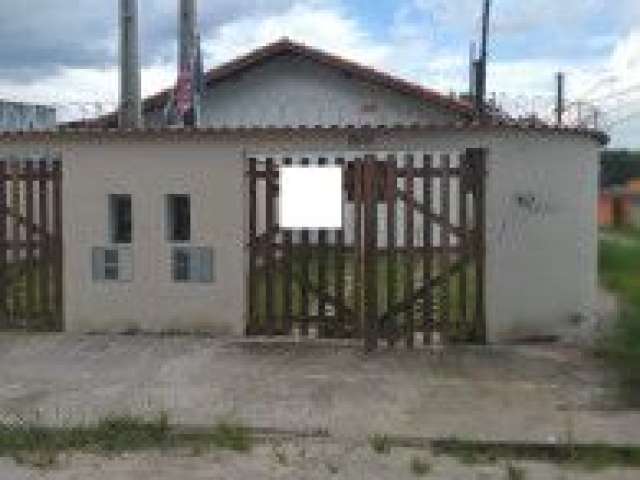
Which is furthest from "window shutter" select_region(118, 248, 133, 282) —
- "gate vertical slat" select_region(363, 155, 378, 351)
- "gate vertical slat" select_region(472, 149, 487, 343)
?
"gate vertical slat" select_region(472, 149, 487, 343)

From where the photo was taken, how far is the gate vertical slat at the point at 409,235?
39.5 ft

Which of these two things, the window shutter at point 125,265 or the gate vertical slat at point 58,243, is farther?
the gate vertical slat at point 58,243

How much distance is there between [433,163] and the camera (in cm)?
1241

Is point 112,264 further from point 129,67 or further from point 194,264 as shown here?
point 129,67

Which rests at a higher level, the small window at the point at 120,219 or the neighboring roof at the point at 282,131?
the neighboring roof at the point at 282,131

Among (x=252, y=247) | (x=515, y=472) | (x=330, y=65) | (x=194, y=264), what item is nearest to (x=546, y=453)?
(x=515, y=472)

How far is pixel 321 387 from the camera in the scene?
33.1 ft

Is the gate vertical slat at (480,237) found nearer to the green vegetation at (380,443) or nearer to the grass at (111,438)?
the green vegetation at (380,443)

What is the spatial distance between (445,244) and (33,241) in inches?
172

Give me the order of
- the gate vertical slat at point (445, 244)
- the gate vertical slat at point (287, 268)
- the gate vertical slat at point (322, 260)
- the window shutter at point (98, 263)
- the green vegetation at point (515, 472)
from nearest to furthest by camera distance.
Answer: the green vegetation at point (515, 472) < the gate vertical slat at point (445, 244) < the gate vertical slat at point (322, 260) < the gate vertical slat at point (287, 268) < the window shutter at point (98, 263)

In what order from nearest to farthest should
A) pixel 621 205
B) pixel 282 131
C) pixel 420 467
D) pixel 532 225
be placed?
1. pixel 621 205
2. pixel 420 467
3. pixel 282 131
4. pixel 532 225

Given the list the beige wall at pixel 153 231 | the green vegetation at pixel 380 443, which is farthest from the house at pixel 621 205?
the beige wall at pixel 153 231

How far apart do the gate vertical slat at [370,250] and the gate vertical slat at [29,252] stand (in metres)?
3.56

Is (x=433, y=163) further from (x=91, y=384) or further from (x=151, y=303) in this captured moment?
(x=91, y=384)
